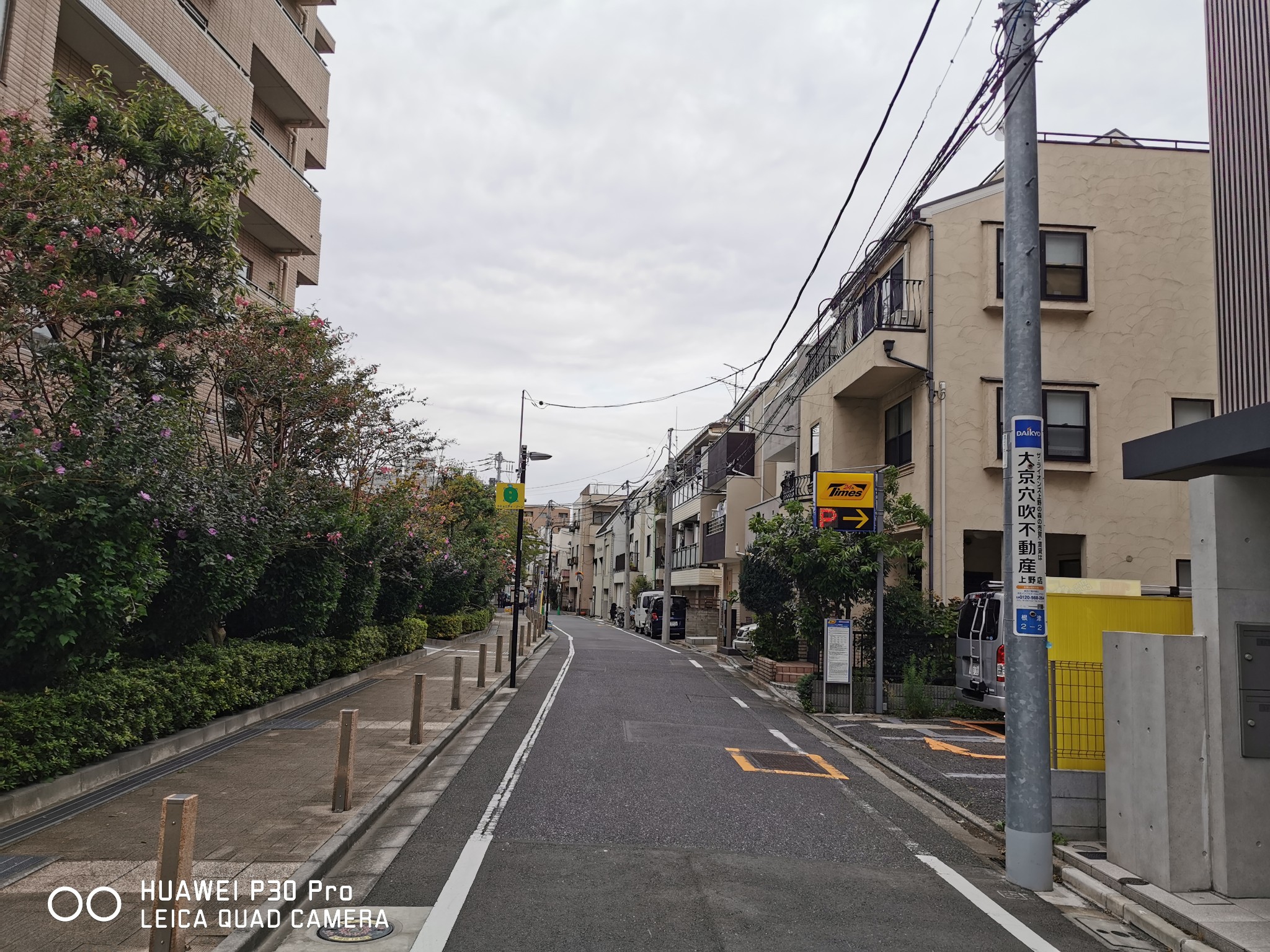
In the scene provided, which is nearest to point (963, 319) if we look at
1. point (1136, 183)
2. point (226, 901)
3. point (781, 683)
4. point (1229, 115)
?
point (1136, 183)

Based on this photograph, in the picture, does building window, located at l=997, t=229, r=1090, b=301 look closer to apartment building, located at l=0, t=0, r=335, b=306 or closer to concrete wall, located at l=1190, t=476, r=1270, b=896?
concrete wall, located at l=1190, t=476, r=1270, b=896

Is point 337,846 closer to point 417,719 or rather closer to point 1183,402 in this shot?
point 417,719

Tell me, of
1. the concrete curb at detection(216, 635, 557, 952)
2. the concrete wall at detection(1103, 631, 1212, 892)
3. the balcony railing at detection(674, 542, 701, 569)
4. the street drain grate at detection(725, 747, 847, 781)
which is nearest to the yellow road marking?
the street drain grate at detection(725, 747, 847, 781)

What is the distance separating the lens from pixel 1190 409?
801 inches

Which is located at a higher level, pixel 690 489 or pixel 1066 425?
pixel 690 489

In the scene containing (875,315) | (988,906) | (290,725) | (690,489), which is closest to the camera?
(988,906)

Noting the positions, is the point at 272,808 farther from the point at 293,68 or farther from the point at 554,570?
the point at 554,570

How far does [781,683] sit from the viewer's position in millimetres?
20938

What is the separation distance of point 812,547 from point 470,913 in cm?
1288

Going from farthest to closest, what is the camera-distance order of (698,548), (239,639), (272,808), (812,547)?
(698,548) < (812,547) < (239,639) < (272,808)

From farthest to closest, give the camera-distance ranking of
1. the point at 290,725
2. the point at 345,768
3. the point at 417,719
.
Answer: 1. the point at 290,725
2. the point at 417,719
3. the point at 345,768

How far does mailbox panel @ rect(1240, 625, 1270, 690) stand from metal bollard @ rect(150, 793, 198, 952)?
6804 mm

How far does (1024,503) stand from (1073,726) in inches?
80.9

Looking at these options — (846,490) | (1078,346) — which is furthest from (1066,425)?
(846,490)
